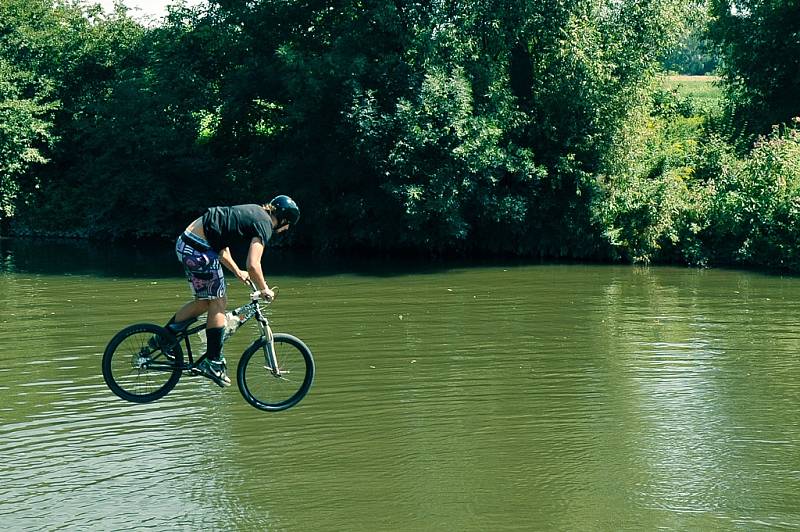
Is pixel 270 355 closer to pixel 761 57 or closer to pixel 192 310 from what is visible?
pixel 192 310

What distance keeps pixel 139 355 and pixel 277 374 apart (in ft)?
4.35

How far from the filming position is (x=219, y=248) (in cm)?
993

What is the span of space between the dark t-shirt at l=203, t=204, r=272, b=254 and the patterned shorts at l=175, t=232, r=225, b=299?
0.10 metres

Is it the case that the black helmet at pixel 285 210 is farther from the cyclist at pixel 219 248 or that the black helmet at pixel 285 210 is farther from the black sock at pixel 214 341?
the black sock at pixel 214 341

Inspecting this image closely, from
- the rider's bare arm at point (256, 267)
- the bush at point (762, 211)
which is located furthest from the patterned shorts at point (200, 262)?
the bush at point (762, 211)

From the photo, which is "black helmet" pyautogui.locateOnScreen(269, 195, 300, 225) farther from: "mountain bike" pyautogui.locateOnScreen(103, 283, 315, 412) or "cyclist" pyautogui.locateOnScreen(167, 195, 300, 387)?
"mountain bike" pyautogui.locateOnScreen(103, 283, 315, 412)

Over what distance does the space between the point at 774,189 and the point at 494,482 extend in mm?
19871

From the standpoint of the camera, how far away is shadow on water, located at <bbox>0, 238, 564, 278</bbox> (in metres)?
27.2

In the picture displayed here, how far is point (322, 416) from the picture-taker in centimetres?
1256

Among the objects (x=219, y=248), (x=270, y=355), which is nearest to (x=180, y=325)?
(x=270, y=355)

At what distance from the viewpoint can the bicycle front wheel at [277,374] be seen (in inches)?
415

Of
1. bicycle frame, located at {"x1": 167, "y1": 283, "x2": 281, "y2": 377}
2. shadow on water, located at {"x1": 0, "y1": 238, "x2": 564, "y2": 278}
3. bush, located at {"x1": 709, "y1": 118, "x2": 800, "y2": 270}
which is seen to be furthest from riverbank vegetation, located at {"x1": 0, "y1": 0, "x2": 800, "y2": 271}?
bicycle frame, located at {"x1": 167, "y1": 283, "x2": 281, "y2": 377}

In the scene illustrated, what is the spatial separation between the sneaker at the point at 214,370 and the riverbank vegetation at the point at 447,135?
17.6 meters

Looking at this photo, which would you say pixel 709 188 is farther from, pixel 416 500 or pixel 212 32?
pixel 416 500
